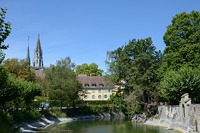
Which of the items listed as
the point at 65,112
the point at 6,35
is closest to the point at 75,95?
the point at 65,112

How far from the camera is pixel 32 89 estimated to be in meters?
41.7

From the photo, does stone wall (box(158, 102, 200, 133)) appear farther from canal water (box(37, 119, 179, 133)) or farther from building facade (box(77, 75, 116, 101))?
building facade (box(77, 75, 116, 101))

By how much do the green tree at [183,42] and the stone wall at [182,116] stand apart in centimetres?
653

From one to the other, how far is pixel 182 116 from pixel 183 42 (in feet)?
38.4

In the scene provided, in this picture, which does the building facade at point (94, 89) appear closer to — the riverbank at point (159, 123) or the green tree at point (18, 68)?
the green tree at point (18, 68)

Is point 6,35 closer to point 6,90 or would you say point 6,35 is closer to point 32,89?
point 6,90

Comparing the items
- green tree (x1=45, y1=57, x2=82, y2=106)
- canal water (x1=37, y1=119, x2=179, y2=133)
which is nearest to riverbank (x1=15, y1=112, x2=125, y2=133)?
canal water (x1=37, y1=119, x2=179, y2=133)

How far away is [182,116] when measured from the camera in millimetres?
32250

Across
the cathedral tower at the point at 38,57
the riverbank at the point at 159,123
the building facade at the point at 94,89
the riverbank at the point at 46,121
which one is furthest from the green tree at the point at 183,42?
Result: the cathedral tower at the point at 38,57

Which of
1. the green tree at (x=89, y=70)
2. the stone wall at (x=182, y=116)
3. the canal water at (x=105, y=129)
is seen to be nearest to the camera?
the stone wall at (x=182, y=116)

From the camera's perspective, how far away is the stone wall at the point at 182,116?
27.4 metres

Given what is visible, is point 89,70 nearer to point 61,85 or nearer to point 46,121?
point 61,85

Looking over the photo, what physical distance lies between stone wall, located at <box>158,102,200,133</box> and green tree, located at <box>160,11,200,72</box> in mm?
6532

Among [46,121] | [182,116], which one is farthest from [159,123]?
[46,121]
